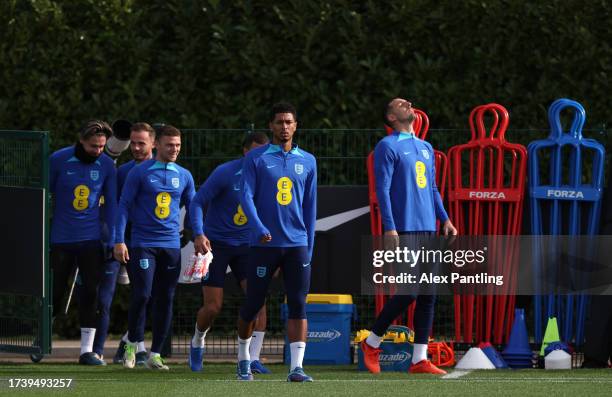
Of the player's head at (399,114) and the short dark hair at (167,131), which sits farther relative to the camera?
the short dark hair at (167,131)

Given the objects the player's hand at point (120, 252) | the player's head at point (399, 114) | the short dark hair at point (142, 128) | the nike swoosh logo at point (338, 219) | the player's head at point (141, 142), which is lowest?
the player's hand at point (120, 252)

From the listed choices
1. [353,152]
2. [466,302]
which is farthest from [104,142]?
[466,302]

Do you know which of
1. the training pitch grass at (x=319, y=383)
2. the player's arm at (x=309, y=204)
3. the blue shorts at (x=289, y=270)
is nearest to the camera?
the training pitch grass at (x=319, y=383)

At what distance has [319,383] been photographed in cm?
1101

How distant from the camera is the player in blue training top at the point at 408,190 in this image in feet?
39.9

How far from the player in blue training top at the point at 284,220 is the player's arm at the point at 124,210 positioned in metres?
1.65

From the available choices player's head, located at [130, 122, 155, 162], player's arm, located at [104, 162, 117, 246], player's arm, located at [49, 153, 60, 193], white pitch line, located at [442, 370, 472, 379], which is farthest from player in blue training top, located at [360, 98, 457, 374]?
player's arm, located at [49, 153, 60, 193]

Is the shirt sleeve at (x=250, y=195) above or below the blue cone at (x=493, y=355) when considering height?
above

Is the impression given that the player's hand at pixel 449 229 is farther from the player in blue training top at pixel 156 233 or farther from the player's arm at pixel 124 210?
the player's arm at pixel 124 210

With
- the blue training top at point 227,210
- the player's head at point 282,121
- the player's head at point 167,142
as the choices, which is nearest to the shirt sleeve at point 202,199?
the blue training top at point 227,210

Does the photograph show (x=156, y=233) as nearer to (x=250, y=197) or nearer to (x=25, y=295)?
(x=25, y=295)

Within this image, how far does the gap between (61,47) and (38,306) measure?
10.1 ft

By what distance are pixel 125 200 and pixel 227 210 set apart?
2.75 ft

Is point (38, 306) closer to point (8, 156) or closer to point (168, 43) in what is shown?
point (8, 156)
